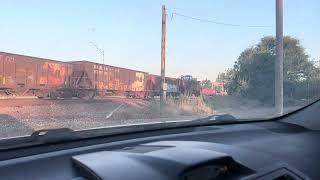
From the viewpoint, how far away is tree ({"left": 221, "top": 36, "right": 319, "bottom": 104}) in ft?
19.8

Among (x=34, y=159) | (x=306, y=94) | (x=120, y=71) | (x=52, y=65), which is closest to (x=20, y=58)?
(x=52, y=65)

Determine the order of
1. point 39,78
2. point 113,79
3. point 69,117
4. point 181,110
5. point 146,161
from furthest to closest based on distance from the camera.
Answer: point 113,79, point 39,78, point 69,117, point 181,110, point 146,161

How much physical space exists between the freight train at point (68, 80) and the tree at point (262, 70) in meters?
17.8

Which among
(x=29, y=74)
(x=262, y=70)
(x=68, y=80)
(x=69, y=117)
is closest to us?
(x=262, y=70)

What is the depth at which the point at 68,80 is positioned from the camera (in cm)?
3538

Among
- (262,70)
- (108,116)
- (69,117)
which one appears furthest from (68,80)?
(262,70)

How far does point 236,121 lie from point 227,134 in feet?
1.98

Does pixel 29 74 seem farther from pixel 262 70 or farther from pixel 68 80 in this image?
pixel 262 70

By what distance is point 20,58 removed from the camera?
99.9 ft

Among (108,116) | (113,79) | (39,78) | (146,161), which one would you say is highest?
(113,79)

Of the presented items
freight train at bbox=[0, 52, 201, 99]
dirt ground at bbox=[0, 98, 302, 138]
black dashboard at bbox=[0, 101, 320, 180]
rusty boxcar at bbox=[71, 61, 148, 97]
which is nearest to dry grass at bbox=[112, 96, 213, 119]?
dirt ground at bbox=[0, 98, 302, 138]

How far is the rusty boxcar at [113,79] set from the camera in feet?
119

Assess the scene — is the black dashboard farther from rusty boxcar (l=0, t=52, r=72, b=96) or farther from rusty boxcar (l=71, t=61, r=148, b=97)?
rusty boxcar (l=71, t=61, r=148, b=97)

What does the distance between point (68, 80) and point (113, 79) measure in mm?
5300
